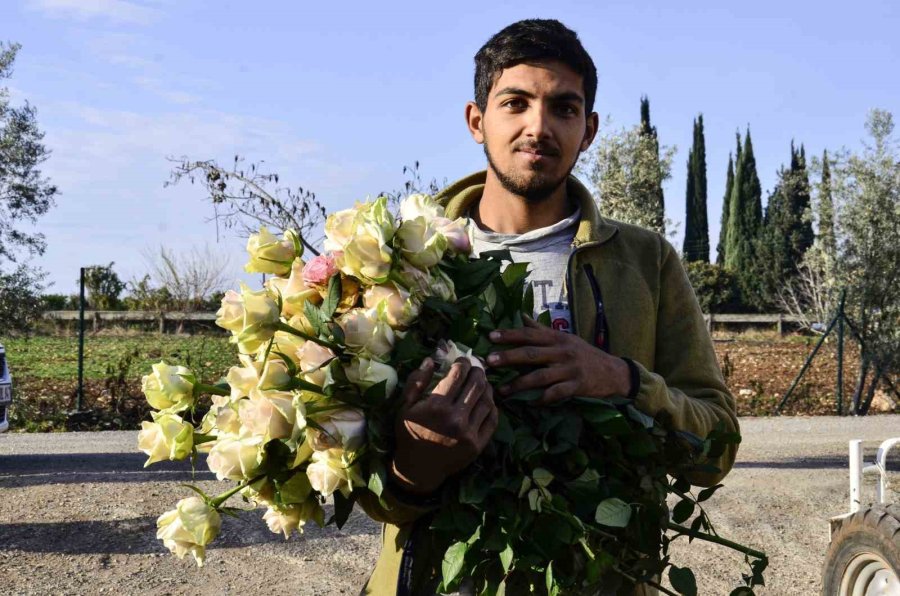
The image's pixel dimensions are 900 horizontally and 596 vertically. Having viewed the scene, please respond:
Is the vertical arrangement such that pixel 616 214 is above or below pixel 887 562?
above

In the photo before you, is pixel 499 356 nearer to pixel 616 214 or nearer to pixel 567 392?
pixel 567 392

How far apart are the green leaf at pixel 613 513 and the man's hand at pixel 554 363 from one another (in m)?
0.20

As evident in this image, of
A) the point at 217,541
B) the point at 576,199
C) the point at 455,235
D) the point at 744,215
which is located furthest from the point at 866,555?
the point at 744,215

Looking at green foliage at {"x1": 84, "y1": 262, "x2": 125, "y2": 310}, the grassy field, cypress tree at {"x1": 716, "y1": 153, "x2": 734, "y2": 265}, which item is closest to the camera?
the grassy field

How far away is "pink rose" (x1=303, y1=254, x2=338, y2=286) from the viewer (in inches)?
68.4

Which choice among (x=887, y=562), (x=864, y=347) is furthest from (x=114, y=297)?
(x=887, y=562)

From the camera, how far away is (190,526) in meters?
1.74

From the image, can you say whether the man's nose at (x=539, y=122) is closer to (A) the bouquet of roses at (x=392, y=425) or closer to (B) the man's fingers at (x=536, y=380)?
(A) the bouquet of roses at (x=392, y=425)

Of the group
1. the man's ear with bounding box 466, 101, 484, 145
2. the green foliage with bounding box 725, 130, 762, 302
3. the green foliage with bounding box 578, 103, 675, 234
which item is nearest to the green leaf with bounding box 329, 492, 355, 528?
the man's ear with bounding box 466, 101, 484, 145

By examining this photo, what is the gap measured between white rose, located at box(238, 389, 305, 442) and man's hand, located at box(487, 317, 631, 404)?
370 millimetres

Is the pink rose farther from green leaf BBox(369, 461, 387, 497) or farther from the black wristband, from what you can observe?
the black wristband

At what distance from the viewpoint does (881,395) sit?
54.6ft

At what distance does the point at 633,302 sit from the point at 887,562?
2609 millimetres

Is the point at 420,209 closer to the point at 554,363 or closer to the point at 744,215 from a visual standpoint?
the point at 554,363
